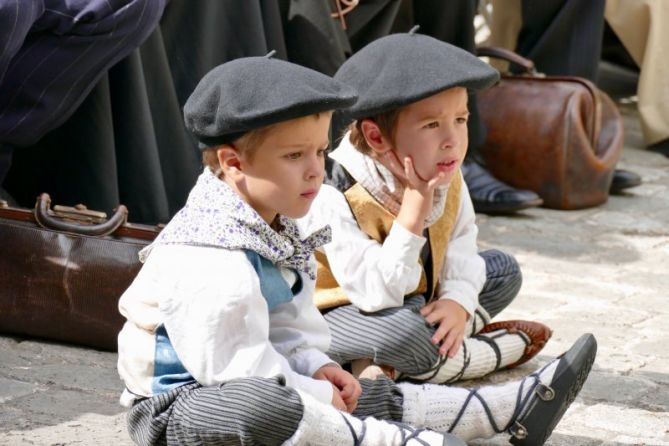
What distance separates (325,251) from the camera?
2.88 metres

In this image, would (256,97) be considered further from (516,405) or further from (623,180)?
(623,180)

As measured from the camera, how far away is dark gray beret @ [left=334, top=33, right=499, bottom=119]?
2.68m

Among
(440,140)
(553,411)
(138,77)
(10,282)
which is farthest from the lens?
(138,77)

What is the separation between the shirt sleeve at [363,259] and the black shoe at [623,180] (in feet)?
8.55

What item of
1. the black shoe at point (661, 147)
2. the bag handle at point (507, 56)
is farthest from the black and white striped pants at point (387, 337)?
the black shoe at point (661, 147)

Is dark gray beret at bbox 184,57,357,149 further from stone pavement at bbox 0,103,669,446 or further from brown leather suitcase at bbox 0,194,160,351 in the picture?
brown leather suitcase at bbox 0,194,160,351

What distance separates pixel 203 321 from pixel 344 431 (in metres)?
0.30

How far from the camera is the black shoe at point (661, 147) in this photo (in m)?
6.00

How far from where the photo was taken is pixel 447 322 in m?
2.90

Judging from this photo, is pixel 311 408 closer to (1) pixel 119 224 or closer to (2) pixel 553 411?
(2) pixel 553 411

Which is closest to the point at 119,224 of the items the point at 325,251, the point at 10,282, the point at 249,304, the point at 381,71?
the point at 10,282

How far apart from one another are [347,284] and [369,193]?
20cm

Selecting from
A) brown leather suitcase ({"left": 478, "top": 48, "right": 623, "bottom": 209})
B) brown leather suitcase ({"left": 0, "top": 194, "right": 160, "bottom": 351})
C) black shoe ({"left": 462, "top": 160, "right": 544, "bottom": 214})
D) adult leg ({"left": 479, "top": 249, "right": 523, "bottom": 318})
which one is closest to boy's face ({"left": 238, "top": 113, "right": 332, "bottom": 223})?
brown leather suitcase ({"left": 0, "top": 194, "right": 160, "bottom": 351})

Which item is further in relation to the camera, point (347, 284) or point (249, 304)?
point (347, 284)
